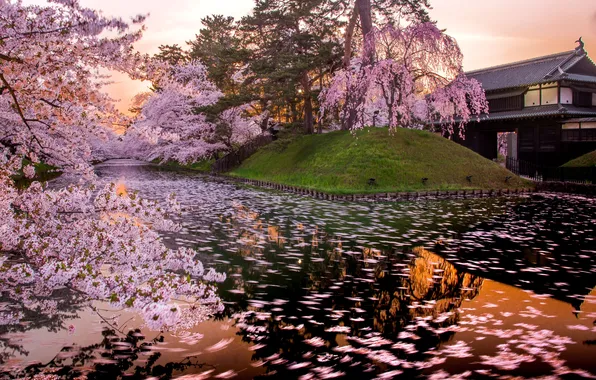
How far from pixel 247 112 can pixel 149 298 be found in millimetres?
50249

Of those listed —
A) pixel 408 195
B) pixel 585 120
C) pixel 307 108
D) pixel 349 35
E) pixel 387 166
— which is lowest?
pixel 408 195

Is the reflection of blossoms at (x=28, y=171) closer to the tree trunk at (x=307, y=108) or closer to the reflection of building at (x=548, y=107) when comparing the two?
the tree trunk at (x=307, y=108)

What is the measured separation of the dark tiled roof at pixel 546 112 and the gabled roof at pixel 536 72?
224 cm

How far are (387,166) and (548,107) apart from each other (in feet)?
63.7

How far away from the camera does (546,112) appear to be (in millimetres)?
41031

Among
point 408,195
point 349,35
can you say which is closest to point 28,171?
point 408,195

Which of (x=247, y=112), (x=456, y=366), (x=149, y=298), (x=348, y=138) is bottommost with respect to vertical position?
(x=456, y=366)

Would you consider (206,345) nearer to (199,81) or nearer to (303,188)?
(303,188)

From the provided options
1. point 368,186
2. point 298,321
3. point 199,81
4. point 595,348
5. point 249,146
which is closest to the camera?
point 595,348

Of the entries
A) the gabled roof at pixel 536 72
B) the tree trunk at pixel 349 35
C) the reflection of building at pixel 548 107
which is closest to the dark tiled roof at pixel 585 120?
the reflection of building at pixel 548 107

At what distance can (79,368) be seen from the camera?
6297 millimetres

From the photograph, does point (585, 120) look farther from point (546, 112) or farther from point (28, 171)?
point (28, 171)

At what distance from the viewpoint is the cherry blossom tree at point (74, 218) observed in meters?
7.03

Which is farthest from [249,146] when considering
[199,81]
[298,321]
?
[298,321]
